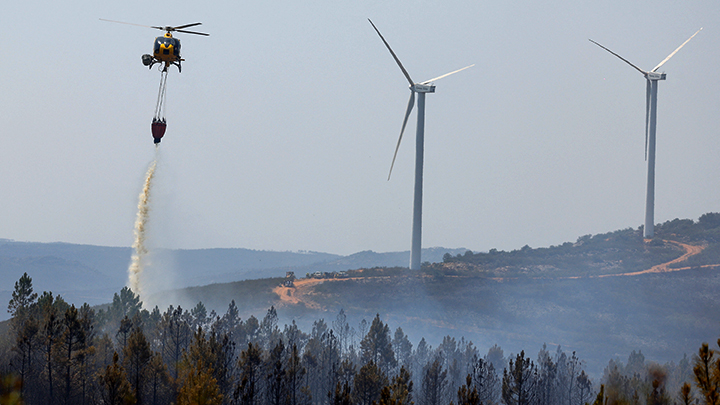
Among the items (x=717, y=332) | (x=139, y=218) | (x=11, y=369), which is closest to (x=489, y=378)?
(x=11, y=369)

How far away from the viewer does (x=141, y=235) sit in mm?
159750

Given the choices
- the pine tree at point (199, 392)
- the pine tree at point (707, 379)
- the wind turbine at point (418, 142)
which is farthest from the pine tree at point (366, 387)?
the wind turbine at point (418, 142)

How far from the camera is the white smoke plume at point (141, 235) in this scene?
146250mm

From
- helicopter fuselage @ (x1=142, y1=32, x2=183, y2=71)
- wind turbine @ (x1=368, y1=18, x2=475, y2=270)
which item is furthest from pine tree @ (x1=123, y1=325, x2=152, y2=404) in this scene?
wind turbine @ (x1=368, y1=18, x2=475, y2=270)

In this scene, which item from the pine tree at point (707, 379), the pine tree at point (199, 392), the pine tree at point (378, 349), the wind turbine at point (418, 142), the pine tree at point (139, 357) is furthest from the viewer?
the wind turbine at point (418, 142)

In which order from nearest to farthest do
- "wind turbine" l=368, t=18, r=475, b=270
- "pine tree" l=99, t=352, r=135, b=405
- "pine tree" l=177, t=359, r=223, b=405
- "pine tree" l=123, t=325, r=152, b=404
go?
"pine tree" l=177, t=359, r=223, b=405
"pine tree" l=99, t=352, r=135, b=405
"pine tree" l=123, t=325, r=152, b=404
"wind turbine" l=368, t=18, r=475, b=270

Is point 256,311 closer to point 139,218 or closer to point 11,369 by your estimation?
point 139,218

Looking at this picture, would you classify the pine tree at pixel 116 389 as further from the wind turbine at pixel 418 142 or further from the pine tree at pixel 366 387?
the wind turbine at pixel 418 142

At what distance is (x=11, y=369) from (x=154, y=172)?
54.7 meters

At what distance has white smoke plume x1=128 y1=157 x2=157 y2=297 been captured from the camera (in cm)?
14625

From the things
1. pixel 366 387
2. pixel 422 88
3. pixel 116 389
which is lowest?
pixel 366 387

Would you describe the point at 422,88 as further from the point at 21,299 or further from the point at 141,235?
the point at 21,299

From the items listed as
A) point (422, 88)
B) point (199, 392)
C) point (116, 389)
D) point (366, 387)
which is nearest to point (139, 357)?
point (116, 389)

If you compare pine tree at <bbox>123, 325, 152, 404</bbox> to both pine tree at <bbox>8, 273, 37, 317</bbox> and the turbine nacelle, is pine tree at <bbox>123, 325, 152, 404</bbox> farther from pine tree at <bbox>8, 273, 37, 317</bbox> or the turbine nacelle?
the turbine nacelle
